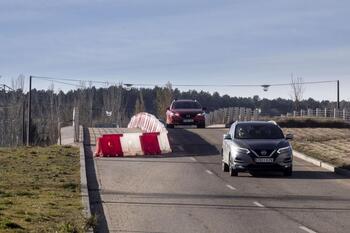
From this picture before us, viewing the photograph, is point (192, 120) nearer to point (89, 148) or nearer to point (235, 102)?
point (89, 148)

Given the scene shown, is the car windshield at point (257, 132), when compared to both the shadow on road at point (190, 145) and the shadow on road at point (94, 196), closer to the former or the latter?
the shadow on road at point (94, 196)

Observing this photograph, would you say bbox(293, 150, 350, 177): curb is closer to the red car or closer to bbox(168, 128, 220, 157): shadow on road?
bbox(168, 128, 220, 157): shadow on road

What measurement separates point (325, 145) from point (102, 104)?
8684 centimetres

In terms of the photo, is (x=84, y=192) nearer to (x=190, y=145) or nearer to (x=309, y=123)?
(x=190, y=145)

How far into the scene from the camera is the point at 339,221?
12.4 m

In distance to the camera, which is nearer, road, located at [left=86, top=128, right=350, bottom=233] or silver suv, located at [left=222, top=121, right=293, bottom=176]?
road, located at [left=86, top=128, right=350, bottom=233]

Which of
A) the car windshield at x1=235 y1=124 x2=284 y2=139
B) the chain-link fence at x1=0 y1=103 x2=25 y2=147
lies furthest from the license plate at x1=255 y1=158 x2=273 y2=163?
the chain-link fence at x1=0 y1=103 x2=25 y2=147

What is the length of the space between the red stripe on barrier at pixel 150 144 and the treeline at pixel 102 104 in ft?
188

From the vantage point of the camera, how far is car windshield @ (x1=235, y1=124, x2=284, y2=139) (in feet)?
72.1

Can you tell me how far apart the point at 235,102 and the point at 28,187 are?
99803 millimetres

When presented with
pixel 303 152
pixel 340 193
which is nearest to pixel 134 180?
pixel 340 193

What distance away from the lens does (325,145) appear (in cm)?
2956

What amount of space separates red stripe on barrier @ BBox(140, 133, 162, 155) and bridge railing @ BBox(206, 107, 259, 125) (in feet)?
75.5

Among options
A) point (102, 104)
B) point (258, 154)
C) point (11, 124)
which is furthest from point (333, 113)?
point (102, 104)
